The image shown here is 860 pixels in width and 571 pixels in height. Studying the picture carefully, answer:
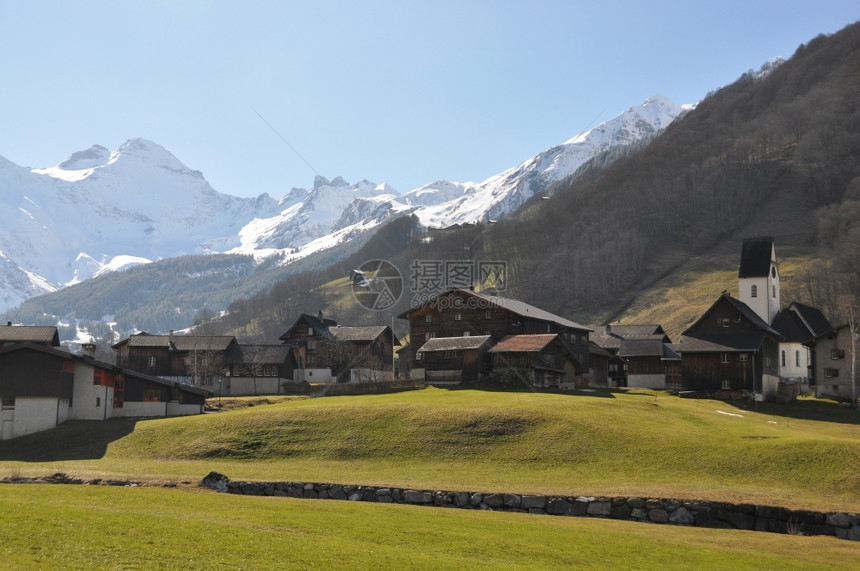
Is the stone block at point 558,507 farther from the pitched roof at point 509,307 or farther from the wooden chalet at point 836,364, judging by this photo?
the pitched roof at point 509,307

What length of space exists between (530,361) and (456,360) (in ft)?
29.8

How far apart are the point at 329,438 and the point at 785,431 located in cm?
3241

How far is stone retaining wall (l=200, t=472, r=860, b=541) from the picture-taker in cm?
3350

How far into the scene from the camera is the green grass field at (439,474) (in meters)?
24.0

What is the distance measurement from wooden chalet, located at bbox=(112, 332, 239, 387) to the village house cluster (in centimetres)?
17

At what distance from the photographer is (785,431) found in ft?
181

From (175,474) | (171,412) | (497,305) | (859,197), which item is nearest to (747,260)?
(497,305)

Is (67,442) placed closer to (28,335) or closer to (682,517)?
(28,335)

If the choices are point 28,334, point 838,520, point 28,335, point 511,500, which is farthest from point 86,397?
point 838,520

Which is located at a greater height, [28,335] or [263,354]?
[28,335]

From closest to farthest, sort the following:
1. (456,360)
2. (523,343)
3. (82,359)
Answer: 1. (82,359)
2. (523,343)
3. (456,360)

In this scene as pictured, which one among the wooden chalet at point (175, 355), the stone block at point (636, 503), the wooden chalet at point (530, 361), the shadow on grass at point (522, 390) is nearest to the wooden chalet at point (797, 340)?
the shadow on grass at point (522, 390)

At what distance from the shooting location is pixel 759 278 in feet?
299

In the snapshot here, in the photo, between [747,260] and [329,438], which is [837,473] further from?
[747,260]
